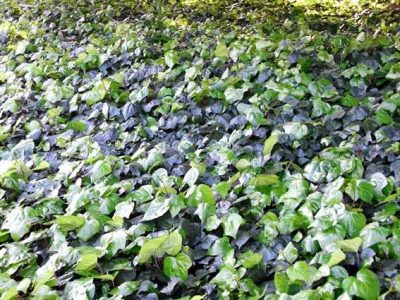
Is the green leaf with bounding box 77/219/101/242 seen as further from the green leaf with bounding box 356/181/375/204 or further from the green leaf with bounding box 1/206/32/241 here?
the green leaf with bounding box 356/181/375/204

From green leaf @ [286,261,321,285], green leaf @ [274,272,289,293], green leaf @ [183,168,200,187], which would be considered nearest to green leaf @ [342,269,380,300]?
green leaf @ [286,261,321,285]

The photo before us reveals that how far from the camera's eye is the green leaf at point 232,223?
225 centimetres

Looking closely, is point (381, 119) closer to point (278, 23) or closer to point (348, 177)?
point (348, 177)

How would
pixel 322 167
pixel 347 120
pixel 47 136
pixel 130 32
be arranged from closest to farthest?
1. pixel 322 167
2. pixel 347 120
3. pixel 47 136
4. pixel 130 32

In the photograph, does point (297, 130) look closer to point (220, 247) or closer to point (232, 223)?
point (232, 223)

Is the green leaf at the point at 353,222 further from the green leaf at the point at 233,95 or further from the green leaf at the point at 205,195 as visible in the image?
the green leaf at the point at 233,95

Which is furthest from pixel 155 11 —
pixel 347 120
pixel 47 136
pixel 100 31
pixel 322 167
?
pixel 322 167

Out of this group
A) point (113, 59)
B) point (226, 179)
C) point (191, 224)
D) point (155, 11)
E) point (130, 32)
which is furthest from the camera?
point (155, 11)

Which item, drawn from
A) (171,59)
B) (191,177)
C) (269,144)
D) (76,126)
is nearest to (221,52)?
(171,59)

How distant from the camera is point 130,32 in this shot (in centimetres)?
503

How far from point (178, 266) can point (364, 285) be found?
0.79 metres

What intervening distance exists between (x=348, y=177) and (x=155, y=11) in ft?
14.0

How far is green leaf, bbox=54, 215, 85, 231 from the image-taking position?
95.7 inches

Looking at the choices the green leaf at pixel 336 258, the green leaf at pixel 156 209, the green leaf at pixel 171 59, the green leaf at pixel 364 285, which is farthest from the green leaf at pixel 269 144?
the green leaf at pixel 171 59
